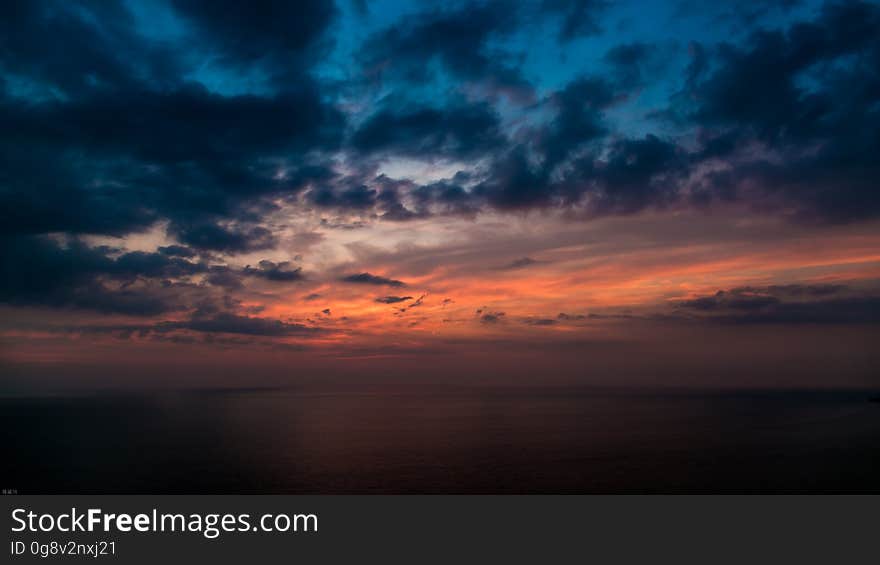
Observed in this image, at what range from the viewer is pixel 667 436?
87.2 metres

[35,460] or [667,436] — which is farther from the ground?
[35,460]

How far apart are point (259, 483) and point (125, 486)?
11714 mm

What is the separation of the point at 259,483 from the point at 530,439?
46345 mm

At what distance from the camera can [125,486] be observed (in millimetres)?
48500

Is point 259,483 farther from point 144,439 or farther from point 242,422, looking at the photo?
point 242,422
